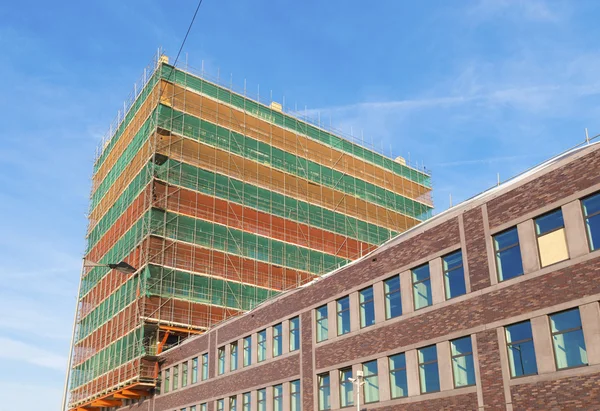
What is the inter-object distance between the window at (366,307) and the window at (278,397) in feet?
26.6

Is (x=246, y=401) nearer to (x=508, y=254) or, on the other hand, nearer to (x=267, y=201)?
(x=508, y=254)

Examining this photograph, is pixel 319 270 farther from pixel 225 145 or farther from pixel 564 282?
pixel 564 282

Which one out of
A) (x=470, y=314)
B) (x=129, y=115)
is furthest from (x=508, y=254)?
(x=129, y=115)

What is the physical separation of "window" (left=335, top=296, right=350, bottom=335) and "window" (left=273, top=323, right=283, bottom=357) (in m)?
5.74

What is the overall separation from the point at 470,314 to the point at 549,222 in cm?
465

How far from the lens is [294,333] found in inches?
1416

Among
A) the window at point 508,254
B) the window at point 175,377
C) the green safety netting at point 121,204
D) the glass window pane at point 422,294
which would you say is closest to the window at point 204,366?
the window at point 175,377

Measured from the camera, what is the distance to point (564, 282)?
21.2 m

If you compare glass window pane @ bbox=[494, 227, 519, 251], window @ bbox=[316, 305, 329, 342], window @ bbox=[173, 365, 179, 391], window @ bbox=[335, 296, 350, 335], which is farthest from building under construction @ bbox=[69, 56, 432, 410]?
glass window pane @ bbox=[494, 227, 519, 251]

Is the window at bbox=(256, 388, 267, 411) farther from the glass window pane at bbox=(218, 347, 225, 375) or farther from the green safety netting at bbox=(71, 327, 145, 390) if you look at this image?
the green safety netting at bbox=(71, 327, 145, 390)

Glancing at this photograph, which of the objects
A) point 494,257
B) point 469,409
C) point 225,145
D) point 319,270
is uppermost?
point 225,145

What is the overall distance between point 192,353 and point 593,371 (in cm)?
3196

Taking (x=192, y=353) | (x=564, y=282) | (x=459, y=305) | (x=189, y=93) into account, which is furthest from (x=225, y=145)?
(x=564, y=282)

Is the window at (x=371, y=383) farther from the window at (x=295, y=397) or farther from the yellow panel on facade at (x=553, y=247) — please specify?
the yellow panel on facade at (x=553, y=247)
